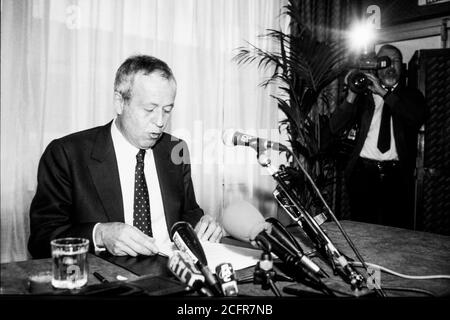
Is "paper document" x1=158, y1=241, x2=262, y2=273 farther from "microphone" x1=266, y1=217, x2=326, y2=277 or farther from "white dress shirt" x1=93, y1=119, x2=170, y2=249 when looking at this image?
"white dress shirt" x1=93, y1=119, x2=170, y2=249

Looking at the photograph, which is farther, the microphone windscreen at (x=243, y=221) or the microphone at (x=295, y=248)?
the microphone windscreen at (x=243, y=221)

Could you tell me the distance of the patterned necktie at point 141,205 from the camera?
1.56 metres

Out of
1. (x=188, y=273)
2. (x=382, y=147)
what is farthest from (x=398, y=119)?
(x=188, y=273)

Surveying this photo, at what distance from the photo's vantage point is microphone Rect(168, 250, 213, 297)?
0.77m

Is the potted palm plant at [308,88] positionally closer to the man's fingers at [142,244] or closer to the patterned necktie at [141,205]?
the patterned necktie at [141,205]

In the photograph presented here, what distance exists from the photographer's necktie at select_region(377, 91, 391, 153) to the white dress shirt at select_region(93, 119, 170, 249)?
231 cm

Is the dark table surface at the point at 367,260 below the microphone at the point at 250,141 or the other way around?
below

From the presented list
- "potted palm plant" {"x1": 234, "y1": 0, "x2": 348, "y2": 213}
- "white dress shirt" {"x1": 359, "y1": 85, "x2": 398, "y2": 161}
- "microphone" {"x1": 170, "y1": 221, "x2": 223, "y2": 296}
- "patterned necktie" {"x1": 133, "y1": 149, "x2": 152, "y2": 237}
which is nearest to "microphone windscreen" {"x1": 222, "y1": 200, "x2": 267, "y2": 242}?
"microphone" {"x1": 170, "y1": 221, "x2": 223, "y2": 296}

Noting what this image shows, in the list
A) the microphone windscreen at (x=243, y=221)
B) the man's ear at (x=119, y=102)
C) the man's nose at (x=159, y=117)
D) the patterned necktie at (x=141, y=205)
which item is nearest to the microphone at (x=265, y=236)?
the microphone windscreen at (x=243, y=221)

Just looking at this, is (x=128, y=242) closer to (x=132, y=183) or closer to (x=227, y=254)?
(x=227, y=254)

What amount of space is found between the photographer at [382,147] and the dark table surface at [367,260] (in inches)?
69.7

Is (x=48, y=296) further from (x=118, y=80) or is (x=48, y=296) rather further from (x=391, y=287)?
(x=118, y=80)

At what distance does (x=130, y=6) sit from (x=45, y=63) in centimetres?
81
